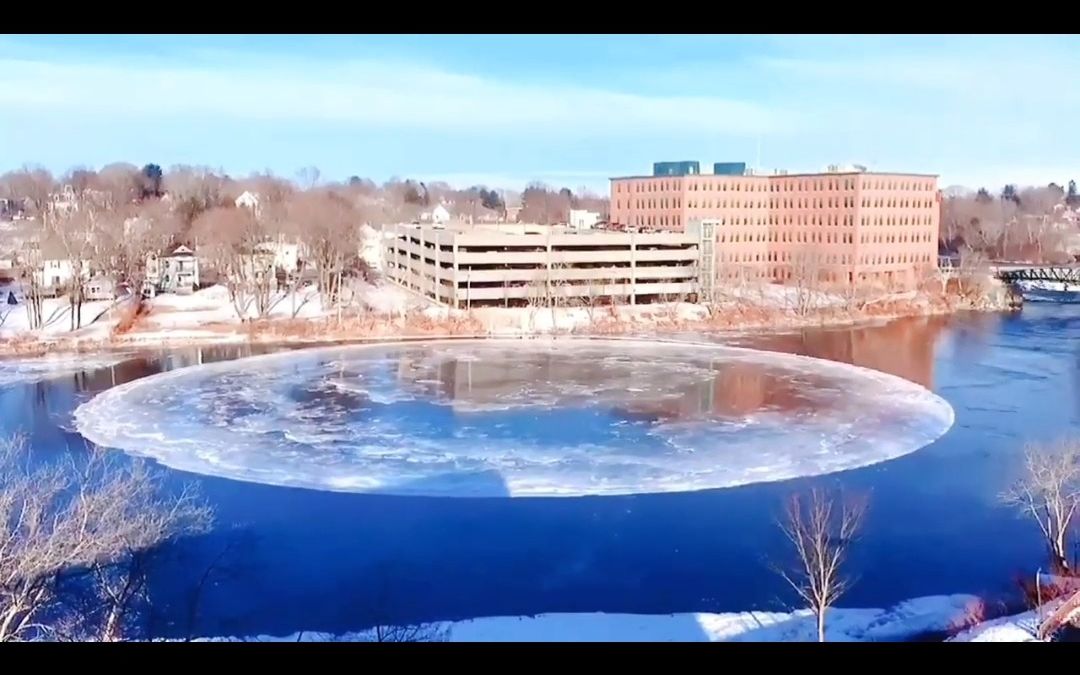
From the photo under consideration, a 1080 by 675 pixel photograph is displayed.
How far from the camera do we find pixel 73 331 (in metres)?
11.5

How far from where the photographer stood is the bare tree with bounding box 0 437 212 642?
116 inches

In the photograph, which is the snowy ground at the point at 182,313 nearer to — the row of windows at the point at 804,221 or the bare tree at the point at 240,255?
the bare tree at the point at 240,255

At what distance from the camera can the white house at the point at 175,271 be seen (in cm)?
1497

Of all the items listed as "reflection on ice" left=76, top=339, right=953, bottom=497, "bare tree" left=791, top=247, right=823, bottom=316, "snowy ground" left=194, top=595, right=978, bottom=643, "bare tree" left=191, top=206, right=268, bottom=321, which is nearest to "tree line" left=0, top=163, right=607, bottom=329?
"bare tree" left=191, top=206, right=268, bottom=321

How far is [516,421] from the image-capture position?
23.6 feet

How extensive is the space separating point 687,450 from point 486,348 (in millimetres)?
5115

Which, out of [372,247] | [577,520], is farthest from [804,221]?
[577,520]

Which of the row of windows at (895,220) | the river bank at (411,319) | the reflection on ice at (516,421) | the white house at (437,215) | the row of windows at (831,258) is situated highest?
the white house at (437,215)

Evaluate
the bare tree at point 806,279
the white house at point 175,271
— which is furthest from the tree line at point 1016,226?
the white house at point 175,271

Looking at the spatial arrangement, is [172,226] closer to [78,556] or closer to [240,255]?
[240,255]

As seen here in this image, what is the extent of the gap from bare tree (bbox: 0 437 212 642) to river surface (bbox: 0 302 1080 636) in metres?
0.18

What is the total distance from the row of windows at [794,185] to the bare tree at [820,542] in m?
13.4

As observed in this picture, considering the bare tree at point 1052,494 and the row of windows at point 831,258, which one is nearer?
the bare tree at point 1052,494

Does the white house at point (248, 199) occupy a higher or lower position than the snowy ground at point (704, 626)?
higher
